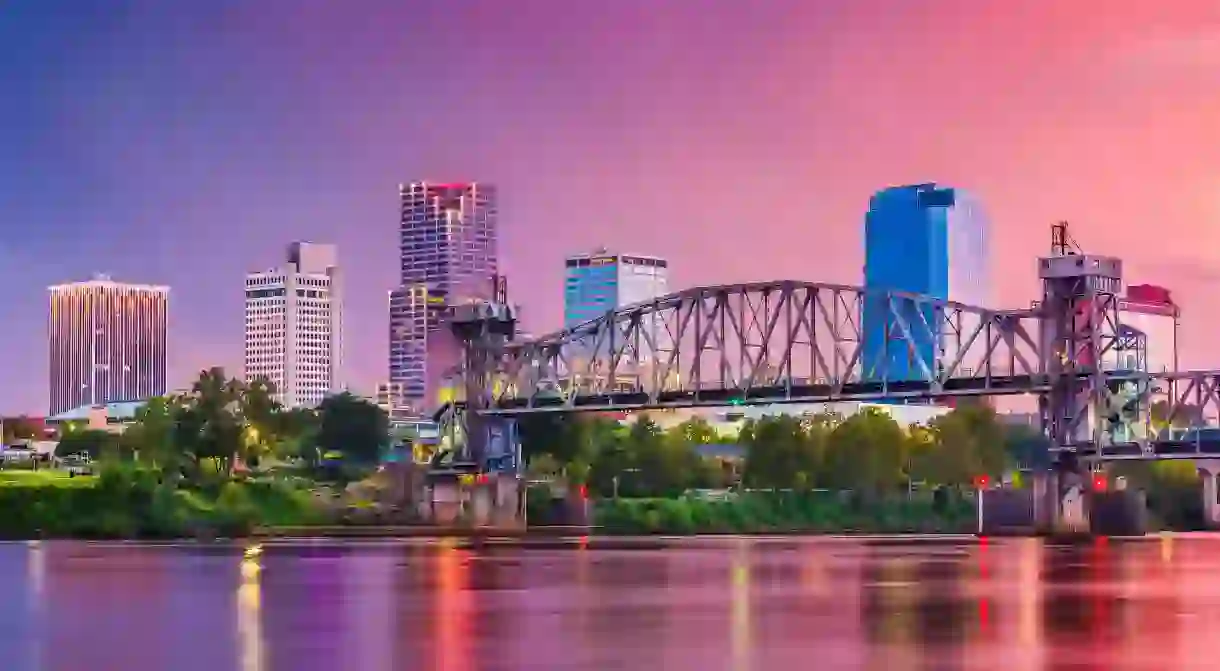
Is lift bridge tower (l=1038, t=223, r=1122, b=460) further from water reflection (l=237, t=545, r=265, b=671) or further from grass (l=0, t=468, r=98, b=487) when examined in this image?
water reflection (l=237, t=545, r=265, b=671)

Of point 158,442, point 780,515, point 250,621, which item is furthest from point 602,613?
point 158,442

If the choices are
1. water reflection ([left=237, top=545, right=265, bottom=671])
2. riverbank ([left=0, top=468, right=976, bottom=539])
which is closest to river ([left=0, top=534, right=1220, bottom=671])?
water reflection ([left=237, top=545, right=265, bottom=671])

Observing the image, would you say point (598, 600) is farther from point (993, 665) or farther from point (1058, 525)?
point (1058, 525)

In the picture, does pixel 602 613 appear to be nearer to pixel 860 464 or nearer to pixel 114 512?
pixel 114 512

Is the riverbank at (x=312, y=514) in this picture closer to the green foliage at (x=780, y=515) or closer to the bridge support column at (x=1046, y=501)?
the green foliage at (x=780, y=515)

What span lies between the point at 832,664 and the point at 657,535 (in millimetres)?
126603

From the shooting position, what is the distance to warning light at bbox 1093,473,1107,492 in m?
158

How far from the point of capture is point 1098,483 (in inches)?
6250

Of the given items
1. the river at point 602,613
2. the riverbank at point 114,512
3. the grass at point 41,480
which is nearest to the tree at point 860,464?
the riverbank at point 114,512

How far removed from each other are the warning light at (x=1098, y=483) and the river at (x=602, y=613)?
6068 centimetres

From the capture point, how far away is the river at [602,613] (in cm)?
4044

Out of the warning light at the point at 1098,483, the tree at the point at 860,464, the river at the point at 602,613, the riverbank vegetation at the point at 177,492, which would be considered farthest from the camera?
the tree at the point at 860,464

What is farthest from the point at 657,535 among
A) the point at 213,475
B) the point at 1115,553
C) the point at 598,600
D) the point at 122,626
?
the point at 122,626

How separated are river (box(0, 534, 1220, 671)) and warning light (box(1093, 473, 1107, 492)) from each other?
6068 centimetres
